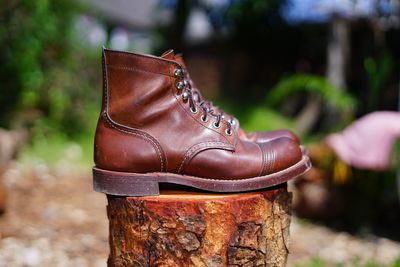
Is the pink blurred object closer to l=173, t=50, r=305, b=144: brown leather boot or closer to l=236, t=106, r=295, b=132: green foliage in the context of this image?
l=173, t=50, r=305, b=144: brown leather boot

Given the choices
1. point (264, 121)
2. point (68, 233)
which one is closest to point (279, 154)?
point (68, 233)

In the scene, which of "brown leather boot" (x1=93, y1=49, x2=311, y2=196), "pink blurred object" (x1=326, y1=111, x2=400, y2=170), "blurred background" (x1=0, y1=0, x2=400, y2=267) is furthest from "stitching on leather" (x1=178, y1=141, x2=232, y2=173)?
"pink blurred object" (x1=326, y1=111, x2=400, y2=170)

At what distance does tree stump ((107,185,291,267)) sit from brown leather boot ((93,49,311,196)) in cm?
5

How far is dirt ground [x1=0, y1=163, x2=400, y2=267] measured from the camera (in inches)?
135

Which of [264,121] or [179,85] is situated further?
[264,121]

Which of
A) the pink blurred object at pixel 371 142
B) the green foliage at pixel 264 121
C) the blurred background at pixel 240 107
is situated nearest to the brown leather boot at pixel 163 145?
the blurred background at pixel 240 107

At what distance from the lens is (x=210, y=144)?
6.23 ft

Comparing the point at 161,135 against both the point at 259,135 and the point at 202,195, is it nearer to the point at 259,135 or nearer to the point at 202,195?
the point at 202,195

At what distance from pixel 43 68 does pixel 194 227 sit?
5.32 m

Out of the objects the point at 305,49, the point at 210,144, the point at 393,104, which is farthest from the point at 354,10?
the point at 210,144

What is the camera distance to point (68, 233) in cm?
386

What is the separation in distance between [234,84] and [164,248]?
27.8 ft

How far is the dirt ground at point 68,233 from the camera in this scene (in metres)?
3.44

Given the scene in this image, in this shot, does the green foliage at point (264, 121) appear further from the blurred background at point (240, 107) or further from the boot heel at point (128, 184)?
the boot heel at point (128, 184)
